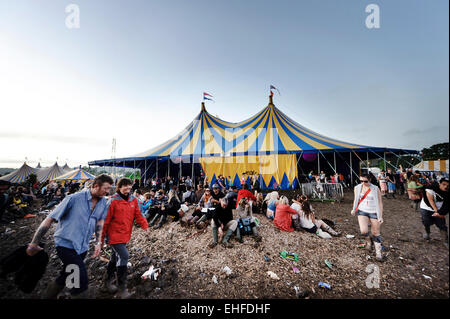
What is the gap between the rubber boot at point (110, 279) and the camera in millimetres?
2240

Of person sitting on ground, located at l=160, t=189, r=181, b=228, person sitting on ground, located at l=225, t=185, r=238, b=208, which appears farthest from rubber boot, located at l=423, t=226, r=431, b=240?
person sitting on ground, located at l=160, t=189, r=181, b=228

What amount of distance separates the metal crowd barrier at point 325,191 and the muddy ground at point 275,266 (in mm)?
2750

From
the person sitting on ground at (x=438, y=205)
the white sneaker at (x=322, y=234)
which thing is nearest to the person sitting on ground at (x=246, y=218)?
the white sneaker at (x=322, y=234)

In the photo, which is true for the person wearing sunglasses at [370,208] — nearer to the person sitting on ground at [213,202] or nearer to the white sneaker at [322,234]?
the white sneaker at [322,234]

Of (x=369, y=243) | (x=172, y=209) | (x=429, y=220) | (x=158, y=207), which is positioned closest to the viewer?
(x=429, y=220)

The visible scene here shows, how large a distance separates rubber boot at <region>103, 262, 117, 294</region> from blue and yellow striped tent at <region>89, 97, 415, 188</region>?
7418mm

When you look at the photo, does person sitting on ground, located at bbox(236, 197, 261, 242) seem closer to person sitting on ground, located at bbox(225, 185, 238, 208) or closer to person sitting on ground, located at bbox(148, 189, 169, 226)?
person sitting on ground, located at bbox(225, 185, 238, 208)

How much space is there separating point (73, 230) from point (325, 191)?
27.2 ft

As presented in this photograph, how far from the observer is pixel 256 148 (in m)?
9.27

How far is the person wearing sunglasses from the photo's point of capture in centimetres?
282

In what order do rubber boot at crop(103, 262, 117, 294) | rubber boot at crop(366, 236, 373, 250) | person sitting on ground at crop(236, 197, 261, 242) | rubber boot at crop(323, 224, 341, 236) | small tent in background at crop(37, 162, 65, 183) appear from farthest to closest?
small tent in background at crop(37, 162, 65, 183)
rubber boot at crop(323, 224, 341, 236)
person sitting on ground at crop(236, 197, 261, 242)
rubber boot at crop(366, 236, 373, 250)
rubber boot at crop(103, 262, 117, 294)

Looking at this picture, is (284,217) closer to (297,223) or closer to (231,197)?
(297,223)

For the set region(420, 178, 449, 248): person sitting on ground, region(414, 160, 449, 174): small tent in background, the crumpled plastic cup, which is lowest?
the crumpled plastic cup

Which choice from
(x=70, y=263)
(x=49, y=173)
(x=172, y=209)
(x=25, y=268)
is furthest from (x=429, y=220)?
(x=49, y=173)
